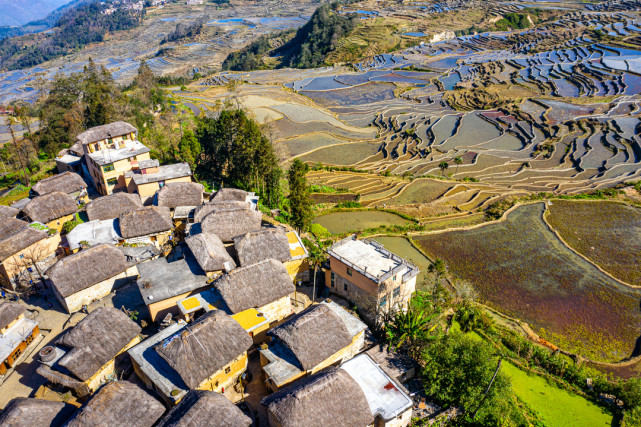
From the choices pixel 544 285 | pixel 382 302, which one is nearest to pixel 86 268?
pixel 382 302

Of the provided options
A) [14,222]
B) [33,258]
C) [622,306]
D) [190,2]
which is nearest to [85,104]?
[14,222]

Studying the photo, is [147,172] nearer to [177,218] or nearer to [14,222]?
[177,218]

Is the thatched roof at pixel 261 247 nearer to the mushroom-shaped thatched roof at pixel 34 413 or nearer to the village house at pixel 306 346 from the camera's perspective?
the village house at pixel 306 346

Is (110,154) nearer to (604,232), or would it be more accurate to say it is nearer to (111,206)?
(111,206)

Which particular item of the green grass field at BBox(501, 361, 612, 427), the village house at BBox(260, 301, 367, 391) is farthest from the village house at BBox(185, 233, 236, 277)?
the green grass field at BBox(501, 361, 612, 427)

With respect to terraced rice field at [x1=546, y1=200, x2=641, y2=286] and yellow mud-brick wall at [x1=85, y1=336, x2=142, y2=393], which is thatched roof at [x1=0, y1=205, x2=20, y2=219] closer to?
yellow mud-brick wall at [x1=85, y1=336, x2=142, y2=393]

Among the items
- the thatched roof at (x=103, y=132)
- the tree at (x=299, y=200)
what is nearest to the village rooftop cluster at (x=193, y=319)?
the tree at (x=299, y=200)
